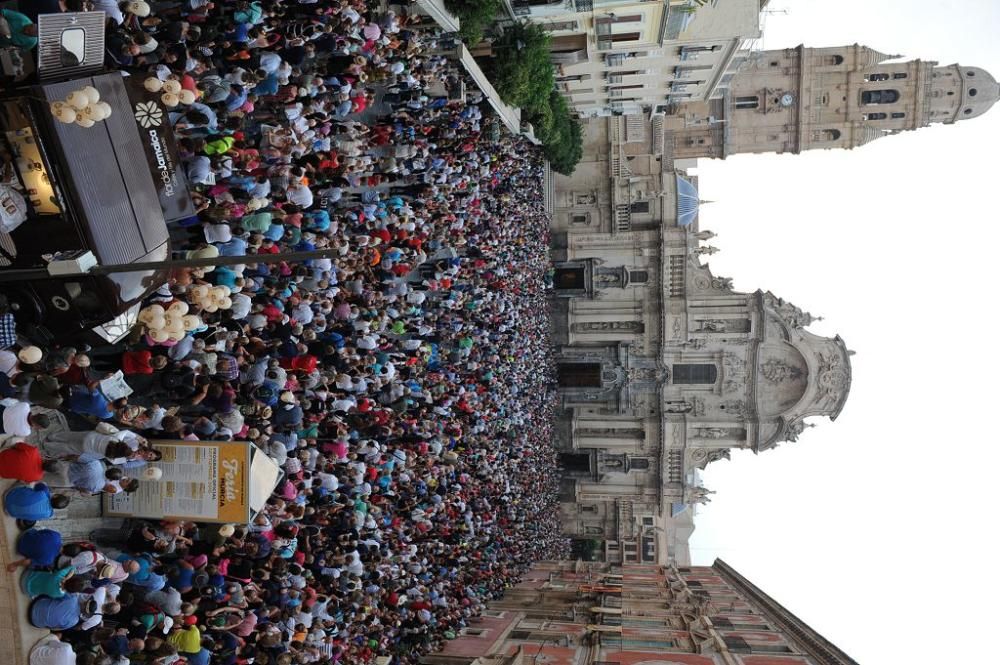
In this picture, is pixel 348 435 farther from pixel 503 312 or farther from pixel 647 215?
pixel 647 215

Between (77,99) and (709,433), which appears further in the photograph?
(709,433)

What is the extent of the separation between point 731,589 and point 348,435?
21.2m

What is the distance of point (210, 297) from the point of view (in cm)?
1093

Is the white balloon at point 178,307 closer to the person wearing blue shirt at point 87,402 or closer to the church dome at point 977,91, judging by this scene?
the person wearing blue shirt at point 87,402

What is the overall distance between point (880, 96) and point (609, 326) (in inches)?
832

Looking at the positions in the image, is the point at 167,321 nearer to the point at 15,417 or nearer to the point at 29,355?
the point at 29,355

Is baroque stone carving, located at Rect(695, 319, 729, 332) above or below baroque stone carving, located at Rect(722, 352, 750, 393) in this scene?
above

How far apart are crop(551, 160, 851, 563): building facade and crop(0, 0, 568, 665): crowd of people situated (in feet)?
53.0

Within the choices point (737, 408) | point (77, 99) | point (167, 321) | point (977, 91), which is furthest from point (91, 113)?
point (977, 91)

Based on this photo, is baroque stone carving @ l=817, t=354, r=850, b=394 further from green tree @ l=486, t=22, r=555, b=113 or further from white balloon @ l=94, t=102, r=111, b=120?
white balloon @ l=94, t=102, r=111, b=120

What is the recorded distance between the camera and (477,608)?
20.7m

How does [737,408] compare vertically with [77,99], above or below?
below

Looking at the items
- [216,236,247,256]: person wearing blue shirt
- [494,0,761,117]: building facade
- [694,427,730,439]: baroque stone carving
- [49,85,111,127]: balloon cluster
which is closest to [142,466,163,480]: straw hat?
[216,236,247,256]: person wearing blue shirt

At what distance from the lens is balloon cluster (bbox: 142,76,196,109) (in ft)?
33.1
